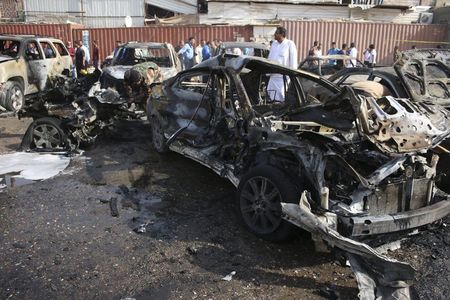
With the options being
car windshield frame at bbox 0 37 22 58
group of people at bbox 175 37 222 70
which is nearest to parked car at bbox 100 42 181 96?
car windshield frame at bbox 0 37 22 58

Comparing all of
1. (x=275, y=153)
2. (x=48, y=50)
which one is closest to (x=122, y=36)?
(x=48, y=50)

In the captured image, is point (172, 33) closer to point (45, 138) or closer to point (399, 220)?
point (45, 138)

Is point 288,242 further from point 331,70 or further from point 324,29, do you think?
point 324,29

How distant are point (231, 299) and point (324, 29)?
19.9m

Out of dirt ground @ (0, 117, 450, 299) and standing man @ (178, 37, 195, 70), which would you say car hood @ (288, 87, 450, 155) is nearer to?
dirt ground @ (0, 117, 450, 299)

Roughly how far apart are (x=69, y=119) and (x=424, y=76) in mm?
5865

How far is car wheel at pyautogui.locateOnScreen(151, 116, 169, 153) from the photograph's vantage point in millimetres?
6672

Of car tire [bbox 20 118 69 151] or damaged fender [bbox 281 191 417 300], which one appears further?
car tire [bbox 20 118 69 151]

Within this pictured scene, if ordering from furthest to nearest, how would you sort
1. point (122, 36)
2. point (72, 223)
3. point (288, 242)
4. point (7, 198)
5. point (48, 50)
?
point (122, 36) → point (48, 50) → point (7, 198) → point (72, 223) → point (288, 242)

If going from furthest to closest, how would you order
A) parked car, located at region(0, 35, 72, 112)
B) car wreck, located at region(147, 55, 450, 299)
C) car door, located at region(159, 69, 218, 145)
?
parked car, located at region(0, 35, 72, 112) < car door, located at region(159, 69, 218, 145) < car wreck, located at region(147, 55, 450, 299)

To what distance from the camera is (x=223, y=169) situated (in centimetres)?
479

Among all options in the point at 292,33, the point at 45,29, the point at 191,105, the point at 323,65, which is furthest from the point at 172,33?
the point at 191,105

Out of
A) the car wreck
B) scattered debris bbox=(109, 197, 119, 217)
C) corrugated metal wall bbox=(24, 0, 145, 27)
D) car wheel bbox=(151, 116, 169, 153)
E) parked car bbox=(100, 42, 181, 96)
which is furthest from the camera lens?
corrugated metal wall bbox=(24, 0, 145, 27)

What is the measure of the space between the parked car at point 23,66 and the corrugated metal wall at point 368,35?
1251 centimetres
